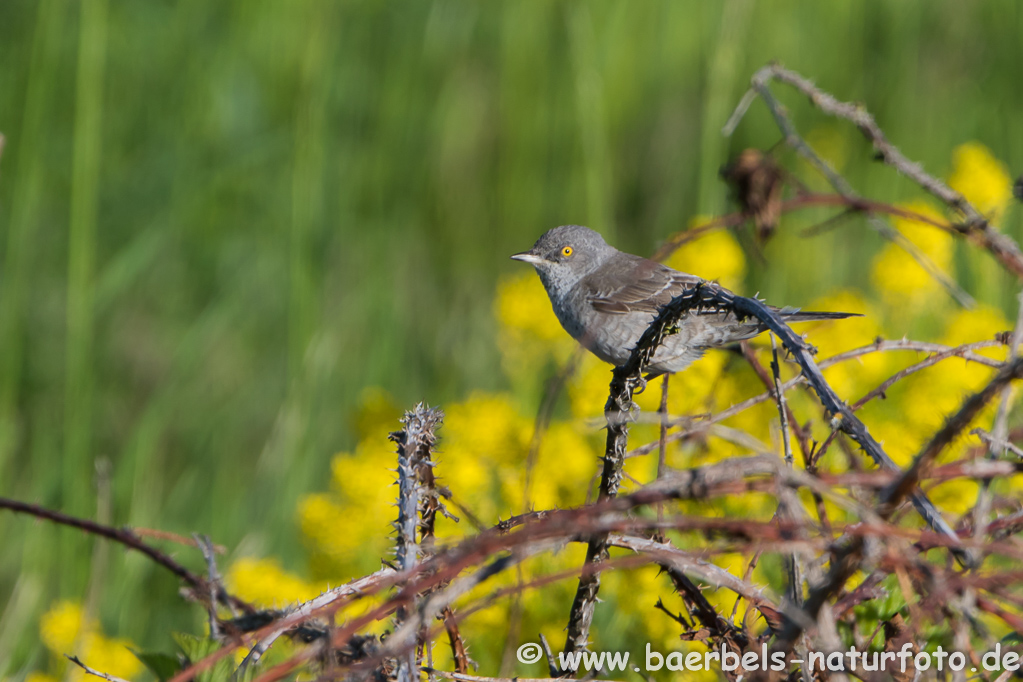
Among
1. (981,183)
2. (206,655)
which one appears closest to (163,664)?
(206,655)

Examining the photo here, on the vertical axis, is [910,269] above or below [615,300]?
above

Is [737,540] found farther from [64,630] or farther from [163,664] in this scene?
[64,630]

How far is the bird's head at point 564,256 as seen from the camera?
4605 mm

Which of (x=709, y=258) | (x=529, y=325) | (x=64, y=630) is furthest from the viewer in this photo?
(x=529, y=325)

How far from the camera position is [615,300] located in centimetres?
431

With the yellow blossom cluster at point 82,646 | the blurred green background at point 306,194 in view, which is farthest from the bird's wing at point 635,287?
the yellow blossom cluster at point 82,646

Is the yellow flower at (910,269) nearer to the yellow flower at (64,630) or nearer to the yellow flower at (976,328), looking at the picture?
the yellow flower at (976,328)

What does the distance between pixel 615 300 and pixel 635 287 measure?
0.34 feet

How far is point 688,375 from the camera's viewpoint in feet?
14.0

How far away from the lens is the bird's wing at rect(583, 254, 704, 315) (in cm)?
416

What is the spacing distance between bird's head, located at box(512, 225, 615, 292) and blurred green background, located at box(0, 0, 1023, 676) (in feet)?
0.97

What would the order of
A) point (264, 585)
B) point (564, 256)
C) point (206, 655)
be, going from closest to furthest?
point (206, 655), point (264, 585), point (564, 256)

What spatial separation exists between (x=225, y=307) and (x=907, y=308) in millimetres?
3522

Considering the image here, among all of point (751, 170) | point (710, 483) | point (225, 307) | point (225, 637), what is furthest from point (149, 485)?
point (710, 483)
